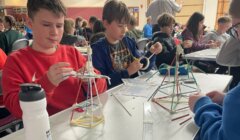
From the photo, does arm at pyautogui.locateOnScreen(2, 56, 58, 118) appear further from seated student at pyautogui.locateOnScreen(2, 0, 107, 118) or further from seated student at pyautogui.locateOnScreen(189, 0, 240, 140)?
seated student at pyautogui.locateOnScreen(189, 0, 240, 140)

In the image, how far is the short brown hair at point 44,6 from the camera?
3.29 feet

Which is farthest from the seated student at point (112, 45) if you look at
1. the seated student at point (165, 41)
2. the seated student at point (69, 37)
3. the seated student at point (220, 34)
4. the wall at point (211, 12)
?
the wall at point (211, 12)

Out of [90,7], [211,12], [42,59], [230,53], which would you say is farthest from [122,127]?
[90,7]

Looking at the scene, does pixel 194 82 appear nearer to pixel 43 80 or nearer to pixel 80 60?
pixel 80 60

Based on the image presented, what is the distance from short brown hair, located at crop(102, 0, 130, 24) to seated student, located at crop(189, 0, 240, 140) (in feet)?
2.45

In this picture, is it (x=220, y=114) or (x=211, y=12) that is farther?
(x=211, y=12)

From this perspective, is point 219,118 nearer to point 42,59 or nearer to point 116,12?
point 42,59

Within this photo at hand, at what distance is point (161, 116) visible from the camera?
84cm

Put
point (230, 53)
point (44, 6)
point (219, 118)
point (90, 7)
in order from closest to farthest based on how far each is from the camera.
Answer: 1. point (219, 118)
2. point (44, 6)
3. point (230, 53)
4. point (90, 7)

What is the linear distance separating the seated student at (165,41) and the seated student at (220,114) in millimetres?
1575

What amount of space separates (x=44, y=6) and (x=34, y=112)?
2.18 feet

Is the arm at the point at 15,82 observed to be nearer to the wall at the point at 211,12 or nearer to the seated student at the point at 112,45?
the seated student at the point at 112,45

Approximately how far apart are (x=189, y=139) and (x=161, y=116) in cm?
17

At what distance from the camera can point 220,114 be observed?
733 mm
